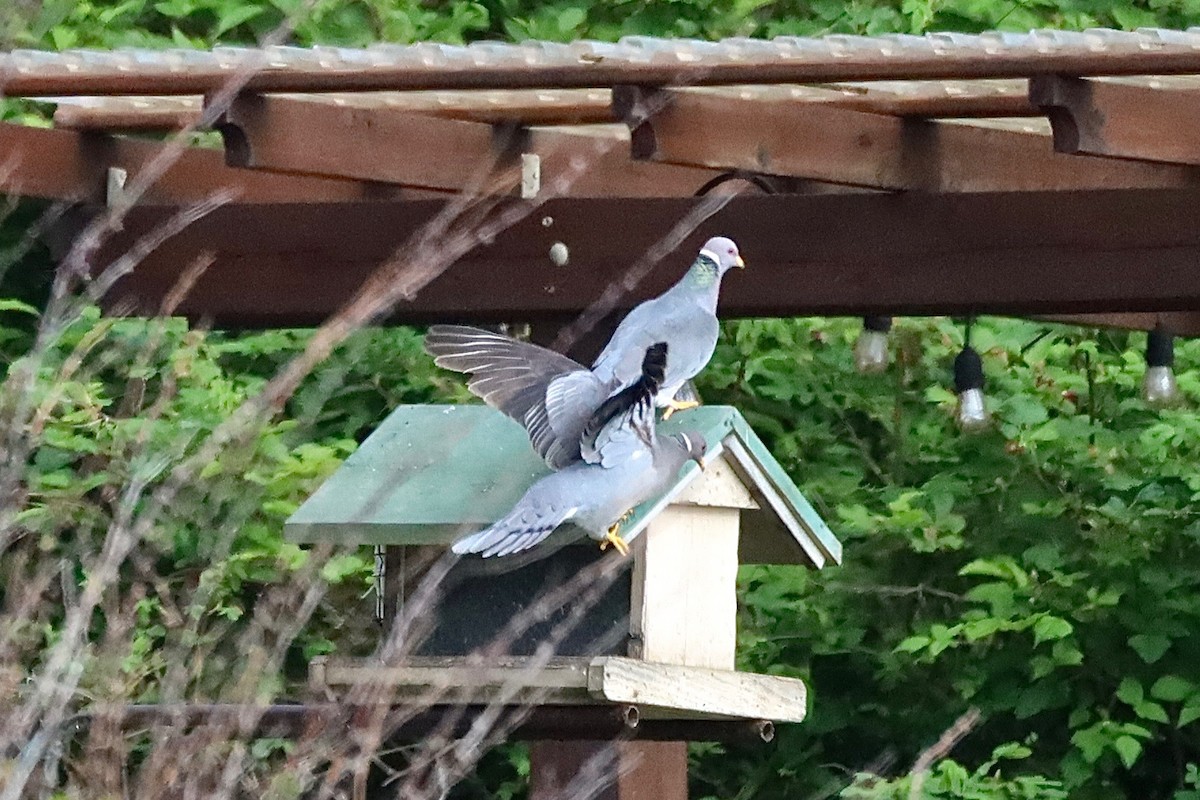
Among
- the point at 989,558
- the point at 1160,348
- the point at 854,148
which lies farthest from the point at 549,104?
the point at 989,558

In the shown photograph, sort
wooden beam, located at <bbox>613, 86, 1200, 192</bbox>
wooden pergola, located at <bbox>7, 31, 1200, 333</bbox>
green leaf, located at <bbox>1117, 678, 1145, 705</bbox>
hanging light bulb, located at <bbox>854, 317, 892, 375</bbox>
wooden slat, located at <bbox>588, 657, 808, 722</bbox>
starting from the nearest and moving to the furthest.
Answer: wooden slat, located at <bbox>588, 657, 808, 722</bbox>
wooden pergola, located at <bbox>7, 31, 1200, 333</bbox>
wooden beam, located at <bbox>613, 86, 1200, 192</bbox>
hanging light bulb, located at <bbox>854, 317, 892, 375</bbox>
green leaf, located at <bbox>1117, 678, 1145, 705</bbox>

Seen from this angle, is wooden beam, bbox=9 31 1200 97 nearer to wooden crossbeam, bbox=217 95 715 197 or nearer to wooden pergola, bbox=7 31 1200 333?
wooden pergola, bbox=7 31 1200 333

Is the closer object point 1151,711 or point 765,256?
point 765,256

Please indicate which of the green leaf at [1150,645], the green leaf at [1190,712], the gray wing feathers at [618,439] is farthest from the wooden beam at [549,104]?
the green leaf at [1190,712]

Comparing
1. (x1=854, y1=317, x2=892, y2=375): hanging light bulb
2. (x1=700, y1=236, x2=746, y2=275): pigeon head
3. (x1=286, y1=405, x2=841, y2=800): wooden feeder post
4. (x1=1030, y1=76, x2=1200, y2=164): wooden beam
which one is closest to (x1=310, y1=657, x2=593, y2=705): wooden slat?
(x1=286, y1=405, x2=841, y2=800): wooden feeder post

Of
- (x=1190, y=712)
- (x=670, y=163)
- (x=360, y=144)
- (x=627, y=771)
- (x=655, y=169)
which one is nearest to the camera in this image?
(x=670, y=163)

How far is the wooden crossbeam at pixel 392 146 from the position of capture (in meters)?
3.57

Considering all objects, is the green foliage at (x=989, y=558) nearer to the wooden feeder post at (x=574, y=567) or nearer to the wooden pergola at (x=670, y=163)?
the wooden pergola at (x=670, y=163)

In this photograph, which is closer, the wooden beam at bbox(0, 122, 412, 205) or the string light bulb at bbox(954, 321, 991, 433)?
the wooden beam at bbox(0, 122, 412, 205)

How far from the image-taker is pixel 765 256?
3.79m

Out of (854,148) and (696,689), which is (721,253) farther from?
(696,689)

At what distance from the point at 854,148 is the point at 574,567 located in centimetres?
98

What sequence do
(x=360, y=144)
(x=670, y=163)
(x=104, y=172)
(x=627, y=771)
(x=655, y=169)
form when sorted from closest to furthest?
(x=670, y=163), (x=627, y=771), (x=360, y=144), (x=104, y=172), (x=655, y=169)

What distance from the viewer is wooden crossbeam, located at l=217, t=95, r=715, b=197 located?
3568 millimetres
